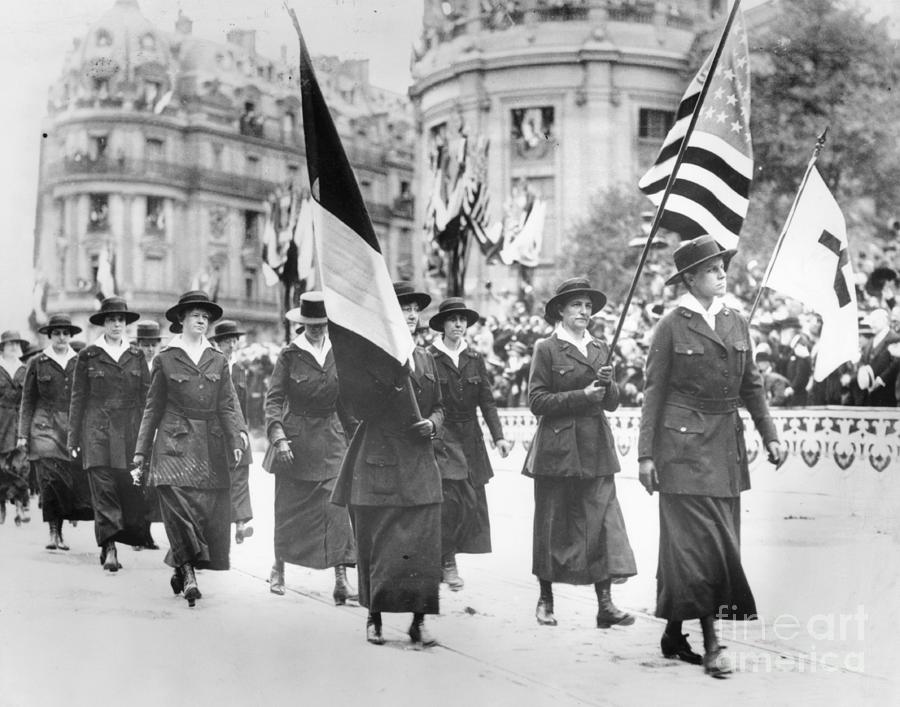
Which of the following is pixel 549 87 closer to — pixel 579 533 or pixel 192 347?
pixel 192 347

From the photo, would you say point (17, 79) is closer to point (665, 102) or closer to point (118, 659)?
point (118, 659)

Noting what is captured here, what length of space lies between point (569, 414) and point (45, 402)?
5.80 m

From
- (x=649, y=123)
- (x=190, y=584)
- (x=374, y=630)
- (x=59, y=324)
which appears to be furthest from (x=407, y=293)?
(x=649, y=123)

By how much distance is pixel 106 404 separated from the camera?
9.91m

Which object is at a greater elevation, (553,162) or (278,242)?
(553,162)

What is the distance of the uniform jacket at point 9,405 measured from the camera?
12594 millimetres

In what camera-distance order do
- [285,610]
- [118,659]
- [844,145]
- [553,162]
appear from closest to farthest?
[118,659] → [285,610] → [844,145] → [553,162]

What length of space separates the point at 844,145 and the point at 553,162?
21.7ft

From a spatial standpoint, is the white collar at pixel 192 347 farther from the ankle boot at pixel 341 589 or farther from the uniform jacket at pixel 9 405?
the uniform jacket at pixel 9 405

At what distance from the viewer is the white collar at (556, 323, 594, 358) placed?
7.23 metres

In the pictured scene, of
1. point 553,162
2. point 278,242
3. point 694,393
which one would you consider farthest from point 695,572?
point 553,162

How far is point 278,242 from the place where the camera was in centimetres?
976

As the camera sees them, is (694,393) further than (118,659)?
No

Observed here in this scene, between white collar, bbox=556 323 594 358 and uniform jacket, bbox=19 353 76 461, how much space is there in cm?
546
